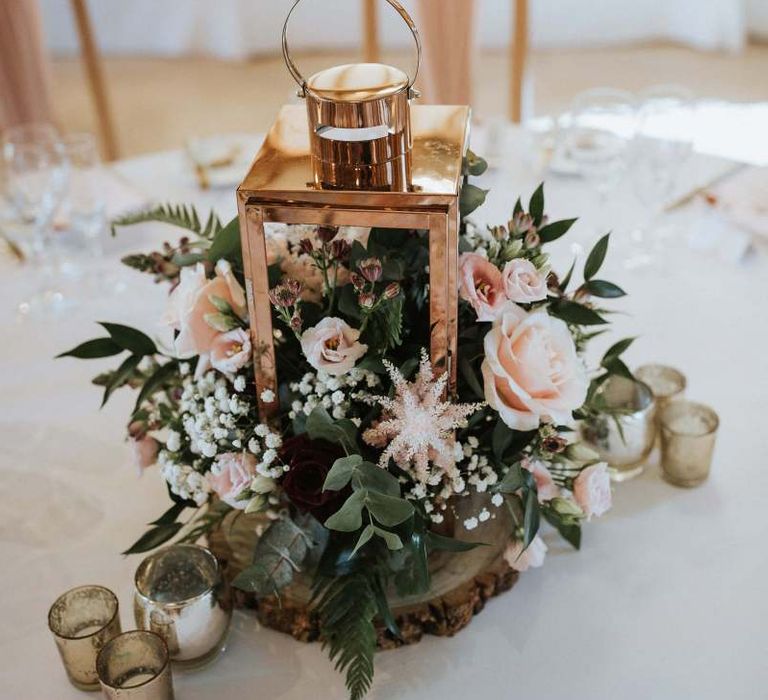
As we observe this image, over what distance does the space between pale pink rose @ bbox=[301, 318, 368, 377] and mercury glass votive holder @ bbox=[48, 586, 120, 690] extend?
309 millimetres

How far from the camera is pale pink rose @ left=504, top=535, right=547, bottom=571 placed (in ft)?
3.20

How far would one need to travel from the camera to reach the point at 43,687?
922 millimetres

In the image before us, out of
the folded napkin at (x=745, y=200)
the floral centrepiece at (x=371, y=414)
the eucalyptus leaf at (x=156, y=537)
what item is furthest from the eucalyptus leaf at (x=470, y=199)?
the folded napkin at (x=745, y=200)

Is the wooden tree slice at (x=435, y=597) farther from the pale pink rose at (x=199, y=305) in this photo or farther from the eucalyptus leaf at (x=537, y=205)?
the eucalyptus leaf at (x=537, y=205)

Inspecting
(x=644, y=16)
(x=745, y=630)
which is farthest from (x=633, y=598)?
(x=644, y=16)

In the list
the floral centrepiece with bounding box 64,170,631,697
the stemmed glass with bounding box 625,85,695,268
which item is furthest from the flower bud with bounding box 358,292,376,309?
the stemmed glass with bounding box 625,85,695,268

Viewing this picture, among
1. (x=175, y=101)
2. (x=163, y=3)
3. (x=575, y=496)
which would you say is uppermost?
(x=575, y=496)

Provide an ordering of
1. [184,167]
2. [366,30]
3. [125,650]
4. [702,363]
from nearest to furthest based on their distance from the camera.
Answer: [125,650] → [702,363] → [184,167] → [366,30]

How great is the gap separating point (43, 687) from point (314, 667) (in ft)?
0.88

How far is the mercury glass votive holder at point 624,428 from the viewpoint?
1.11m

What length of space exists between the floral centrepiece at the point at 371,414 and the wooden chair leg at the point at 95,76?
278 centimetres

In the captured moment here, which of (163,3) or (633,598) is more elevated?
(633,598)

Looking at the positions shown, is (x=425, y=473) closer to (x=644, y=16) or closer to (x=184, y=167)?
(x=184, y=167)

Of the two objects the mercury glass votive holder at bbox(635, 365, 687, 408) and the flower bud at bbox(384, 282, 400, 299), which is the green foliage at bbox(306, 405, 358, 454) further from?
the mercury glass votive holder at bbox(635, 365, 687, 408)
